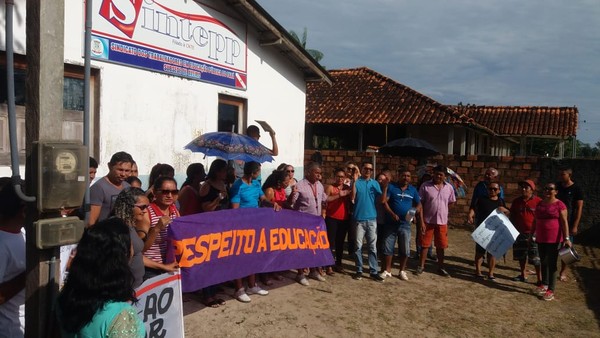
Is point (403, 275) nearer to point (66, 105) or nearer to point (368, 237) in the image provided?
point (368, 237)

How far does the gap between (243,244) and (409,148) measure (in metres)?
6.23

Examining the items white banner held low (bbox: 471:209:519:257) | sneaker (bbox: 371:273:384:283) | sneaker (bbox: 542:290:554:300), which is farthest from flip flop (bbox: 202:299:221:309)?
sneaker (bbox: 542:290:554:300)

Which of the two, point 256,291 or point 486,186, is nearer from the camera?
point 256,291

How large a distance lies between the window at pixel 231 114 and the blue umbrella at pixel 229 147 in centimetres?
271

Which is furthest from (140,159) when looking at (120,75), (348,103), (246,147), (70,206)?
(348,103)

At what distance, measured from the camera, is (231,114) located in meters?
9.84

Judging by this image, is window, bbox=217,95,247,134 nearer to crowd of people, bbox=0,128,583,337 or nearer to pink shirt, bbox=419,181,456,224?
crowd of people, bbox=0,128,583,337

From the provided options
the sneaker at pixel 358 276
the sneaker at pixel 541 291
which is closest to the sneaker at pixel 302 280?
the sneaker at pixel 358 276

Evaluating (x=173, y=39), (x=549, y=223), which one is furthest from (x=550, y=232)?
(x=173, y=39)

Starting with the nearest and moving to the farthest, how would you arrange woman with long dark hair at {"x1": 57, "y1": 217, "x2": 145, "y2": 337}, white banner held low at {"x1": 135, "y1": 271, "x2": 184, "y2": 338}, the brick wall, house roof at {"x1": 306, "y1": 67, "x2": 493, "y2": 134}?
1. woman with long dark hair at {"x1": 57, "y1": 217, "x2": 145, "y2": 337}
2. white banner held low at {"x1": 135, "y1": 271, "x2": 184, "y2": 338}
3. the brick wall
4. house roof at {"x1": 306, "y1": 67, "x2": 493, "y2": 134}

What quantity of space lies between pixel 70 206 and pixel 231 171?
453cm

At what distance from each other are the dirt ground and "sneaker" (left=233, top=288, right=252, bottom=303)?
0.08 metres

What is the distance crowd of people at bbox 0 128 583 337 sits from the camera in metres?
2.26

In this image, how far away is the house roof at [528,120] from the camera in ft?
75.6
